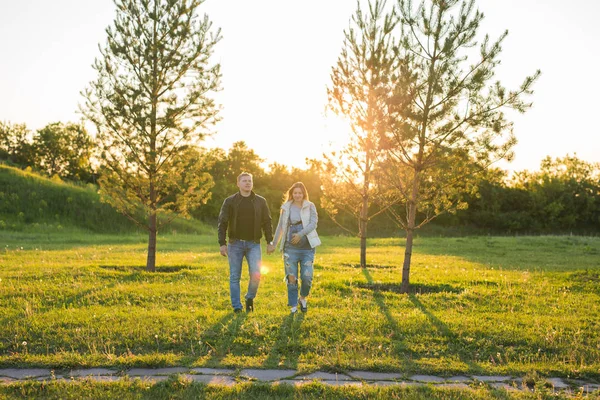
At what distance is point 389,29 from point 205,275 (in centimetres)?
842

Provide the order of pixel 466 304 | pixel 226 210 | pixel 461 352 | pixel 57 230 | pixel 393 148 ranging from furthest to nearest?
pixel 57 230
pixel 393 148
pixel 466 304
pixel 226 210
pixel 461 352

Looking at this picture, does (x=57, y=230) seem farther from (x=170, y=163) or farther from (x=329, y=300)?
(x=329, y=300)

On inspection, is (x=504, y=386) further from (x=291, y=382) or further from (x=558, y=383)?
(x=291, y=382)

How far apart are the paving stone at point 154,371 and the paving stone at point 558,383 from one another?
13.0 ft

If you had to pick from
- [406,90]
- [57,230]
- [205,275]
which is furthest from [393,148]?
[57,230]

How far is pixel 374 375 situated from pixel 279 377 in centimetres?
106

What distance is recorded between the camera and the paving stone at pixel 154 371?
557 cm

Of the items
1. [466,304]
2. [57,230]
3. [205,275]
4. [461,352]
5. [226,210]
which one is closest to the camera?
[461,352]

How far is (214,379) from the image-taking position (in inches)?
212

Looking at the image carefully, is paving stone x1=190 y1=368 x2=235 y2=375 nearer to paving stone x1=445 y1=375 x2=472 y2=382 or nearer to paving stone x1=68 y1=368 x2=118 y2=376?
paving stone x1=68 y1=368 x2=118 y2=376

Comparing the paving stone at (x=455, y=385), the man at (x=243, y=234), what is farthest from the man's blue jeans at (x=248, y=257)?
the paving stone at (x=455, y=385)

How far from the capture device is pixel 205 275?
13.1 meters

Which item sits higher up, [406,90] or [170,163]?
[406,90]

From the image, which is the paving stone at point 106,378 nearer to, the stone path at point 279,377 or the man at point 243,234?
the stone path at point 279,377
